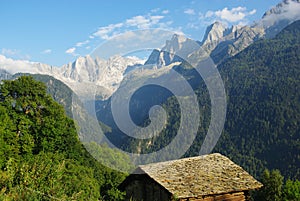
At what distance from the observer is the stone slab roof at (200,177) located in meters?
18.3

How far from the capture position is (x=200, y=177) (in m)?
19.7

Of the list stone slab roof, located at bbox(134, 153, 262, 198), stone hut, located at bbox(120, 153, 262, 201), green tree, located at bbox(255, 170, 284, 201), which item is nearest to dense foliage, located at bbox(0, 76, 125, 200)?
stone hut, located at bbox(120, 153, 262, 201)

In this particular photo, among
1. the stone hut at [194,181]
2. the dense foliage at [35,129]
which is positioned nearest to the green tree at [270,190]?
the dense foliage at [35,129]

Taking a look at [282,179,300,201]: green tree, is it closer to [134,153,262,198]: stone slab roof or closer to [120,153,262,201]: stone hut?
[120,153,262,201]: stone hut

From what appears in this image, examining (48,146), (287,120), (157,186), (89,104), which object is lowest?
(287,120)

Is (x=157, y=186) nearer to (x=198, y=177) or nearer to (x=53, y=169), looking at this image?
(x=198, y=177)

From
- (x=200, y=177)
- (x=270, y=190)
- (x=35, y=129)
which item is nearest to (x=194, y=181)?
(x=200, y=177)

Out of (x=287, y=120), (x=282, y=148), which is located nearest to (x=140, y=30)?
(x=282, y=148)

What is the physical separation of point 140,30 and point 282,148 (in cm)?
16927

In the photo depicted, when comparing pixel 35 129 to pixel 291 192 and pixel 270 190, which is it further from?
pixel 270 190

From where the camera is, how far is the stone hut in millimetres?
18344

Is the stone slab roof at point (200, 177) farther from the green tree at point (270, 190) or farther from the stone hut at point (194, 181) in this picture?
the green tree at point (270, 190)

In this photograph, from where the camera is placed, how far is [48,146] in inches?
1242

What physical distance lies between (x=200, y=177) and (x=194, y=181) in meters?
0.71
